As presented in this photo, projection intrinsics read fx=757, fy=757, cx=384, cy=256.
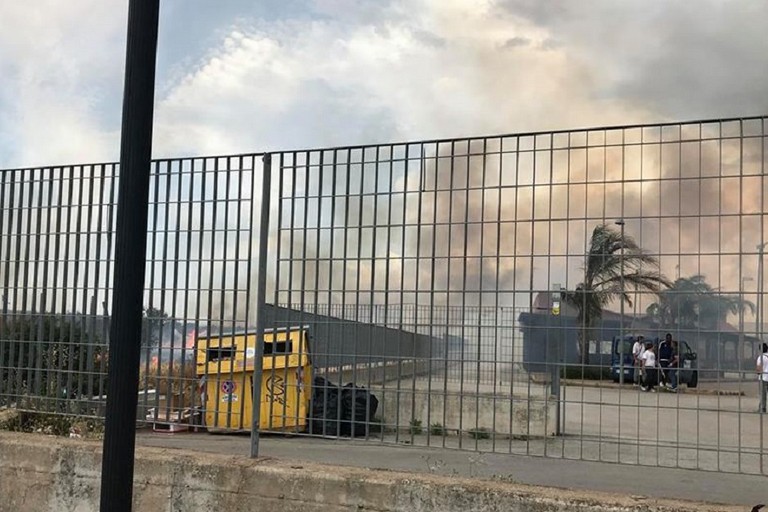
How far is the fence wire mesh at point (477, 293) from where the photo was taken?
422cm

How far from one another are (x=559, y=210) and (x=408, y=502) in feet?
6.49

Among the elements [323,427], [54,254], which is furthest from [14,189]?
[323,427]

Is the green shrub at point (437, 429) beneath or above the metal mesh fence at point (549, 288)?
beneath

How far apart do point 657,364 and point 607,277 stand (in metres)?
0.56

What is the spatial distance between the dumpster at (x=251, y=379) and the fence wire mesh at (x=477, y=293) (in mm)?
15

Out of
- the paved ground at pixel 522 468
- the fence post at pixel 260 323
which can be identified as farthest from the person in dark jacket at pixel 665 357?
the fence post at pixel 260 323

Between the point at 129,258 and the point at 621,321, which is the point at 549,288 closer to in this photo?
the point at 621,321

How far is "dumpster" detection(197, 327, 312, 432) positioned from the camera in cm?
516

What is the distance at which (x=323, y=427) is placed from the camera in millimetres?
5094

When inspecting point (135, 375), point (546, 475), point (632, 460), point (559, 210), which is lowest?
point (546, 475)

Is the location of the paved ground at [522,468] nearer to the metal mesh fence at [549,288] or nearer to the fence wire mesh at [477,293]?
the fence wire mesh at [477,293]

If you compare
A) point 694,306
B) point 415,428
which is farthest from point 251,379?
point 694,306

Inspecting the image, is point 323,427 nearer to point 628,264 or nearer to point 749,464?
point 628,264

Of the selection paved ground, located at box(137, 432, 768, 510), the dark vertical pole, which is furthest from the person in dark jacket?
the dark vertical pole
